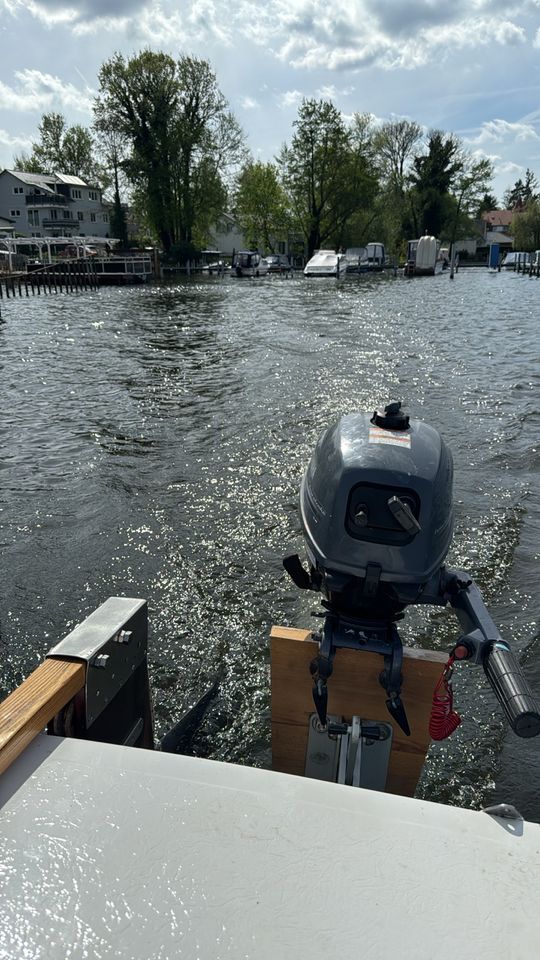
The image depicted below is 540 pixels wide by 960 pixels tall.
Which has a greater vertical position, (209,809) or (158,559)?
(209,809)

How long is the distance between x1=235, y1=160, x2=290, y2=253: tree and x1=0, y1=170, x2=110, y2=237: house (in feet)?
63.5

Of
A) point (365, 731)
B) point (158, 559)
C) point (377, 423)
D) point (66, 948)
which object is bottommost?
point (158, 559)

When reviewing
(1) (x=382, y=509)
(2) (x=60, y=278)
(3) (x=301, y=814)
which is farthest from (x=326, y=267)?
(3) (x=301, y=814)

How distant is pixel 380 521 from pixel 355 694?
0.55 m

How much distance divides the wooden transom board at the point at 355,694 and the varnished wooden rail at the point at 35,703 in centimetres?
68

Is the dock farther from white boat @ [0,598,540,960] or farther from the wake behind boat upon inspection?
white boat @ [0,598,540,960]

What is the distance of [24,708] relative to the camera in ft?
4.65

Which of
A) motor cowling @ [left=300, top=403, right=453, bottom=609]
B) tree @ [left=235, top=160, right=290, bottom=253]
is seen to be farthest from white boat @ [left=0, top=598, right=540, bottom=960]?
tree @ [left=235, top=160, right=290, bottom=253]

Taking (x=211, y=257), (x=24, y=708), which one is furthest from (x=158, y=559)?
(x=211, y=257)

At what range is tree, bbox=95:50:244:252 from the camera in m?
45.0

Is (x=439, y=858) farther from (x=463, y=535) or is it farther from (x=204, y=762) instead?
(x=463, y=535)

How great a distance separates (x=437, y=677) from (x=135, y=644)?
931mm

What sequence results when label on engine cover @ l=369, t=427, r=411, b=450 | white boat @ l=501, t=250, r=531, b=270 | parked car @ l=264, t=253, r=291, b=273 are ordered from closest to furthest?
label on engine cover @ l=369, t=427, r=411, b=450 → parked car @ l=264, t=253, r=291, b=273 → white boat @ l=501, t=250, r=531, b=270

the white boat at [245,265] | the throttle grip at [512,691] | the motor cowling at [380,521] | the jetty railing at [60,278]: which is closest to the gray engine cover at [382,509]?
the motor cowling at [380,521]
